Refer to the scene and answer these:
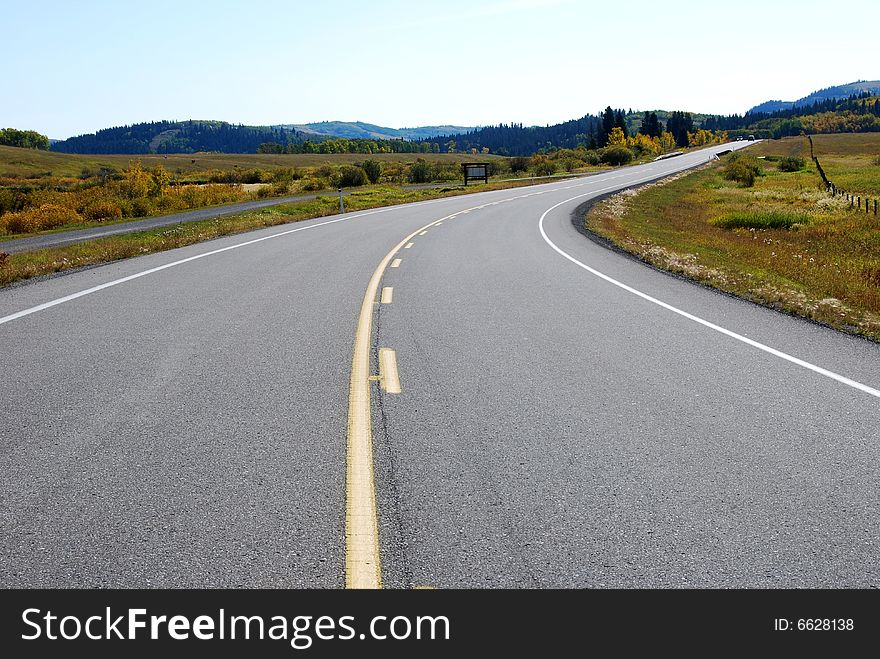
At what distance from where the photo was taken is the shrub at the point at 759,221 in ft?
96.9

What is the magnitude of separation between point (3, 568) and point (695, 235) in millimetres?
24891

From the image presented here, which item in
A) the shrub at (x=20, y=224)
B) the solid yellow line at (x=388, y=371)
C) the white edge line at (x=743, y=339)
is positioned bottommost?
the white edge line at (x=743, y=339)

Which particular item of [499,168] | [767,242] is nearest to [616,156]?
[499,168]

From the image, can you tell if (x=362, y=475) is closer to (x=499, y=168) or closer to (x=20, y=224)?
(x=20, y=224)

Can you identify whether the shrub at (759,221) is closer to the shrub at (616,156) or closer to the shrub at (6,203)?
the shrub at (6,203)

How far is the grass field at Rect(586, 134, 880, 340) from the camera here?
37.9 feet

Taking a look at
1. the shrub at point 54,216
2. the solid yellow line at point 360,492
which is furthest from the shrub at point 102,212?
the solid yellow line at point 360,492

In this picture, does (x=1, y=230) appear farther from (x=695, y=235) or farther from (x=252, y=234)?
(x=695, y=235)

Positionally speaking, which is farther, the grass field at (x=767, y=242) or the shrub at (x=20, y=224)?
the shrub at (x=20, y=224)

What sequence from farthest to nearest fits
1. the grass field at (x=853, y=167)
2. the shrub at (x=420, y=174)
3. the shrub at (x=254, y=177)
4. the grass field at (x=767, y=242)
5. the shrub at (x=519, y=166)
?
the shrub at (x=519, y=166)
the shrub at (x=254, y=177)
the shrub at (x=420, y=174)
the grass field at (x=853, y=167)
the grass field at (x=767, y=242)

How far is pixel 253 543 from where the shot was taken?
3.48 meters

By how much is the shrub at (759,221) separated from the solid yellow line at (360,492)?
87.3ft

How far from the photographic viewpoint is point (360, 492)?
13.3 ft

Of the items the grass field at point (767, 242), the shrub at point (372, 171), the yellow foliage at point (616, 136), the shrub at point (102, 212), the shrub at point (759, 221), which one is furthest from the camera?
the yellow foliage at point (616, 136)
